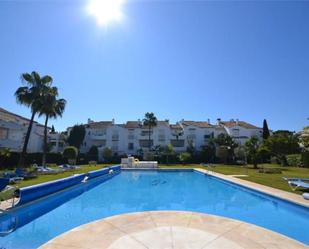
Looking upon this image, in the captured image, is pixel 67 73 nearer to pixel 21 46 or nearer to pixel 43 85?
pixel 21 46

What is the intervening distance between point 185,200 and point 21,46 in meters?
13.2

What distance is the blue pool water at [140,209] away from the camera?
7.86 m

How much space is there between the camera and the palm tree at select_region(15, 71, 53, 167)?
25750mm

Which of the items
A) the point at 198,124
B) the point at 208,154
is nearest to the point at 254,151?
the point at 208,154

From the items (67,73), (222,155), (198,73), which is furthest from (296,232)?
(222,155)

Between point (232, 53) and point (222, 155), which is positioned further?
point (222, 155)

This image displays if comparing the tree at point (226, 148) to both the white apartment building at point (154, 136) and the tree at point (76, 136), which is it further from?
the tree at point (76, 136)

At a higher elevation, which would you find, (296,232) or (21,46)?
(21,46)

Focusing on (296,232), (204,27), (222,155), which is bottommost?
(296,232)

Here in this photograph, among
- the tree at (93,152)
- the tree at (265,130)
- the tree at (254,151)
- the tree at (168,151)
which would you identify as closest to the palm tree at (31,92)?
the tree at (168,151)

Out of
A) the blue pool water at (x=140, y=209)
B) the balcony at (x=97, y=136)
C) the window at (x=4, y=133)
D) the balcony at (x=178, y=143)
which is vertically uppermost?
the balcony at (x=97, y=136)

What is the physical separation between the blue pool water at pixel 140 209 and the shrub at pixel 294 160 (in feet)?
77.9

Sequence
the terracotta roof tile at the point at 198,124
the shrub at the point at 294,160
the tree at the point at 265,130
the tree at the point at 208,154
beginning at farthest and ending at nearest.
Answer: the tree at the point at 265,130, the terracotta roof tile at the point at 198,124, the tree at the point at 208,154, the shrub at the point at 294,160

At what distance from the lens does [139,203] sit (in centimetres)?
1271
